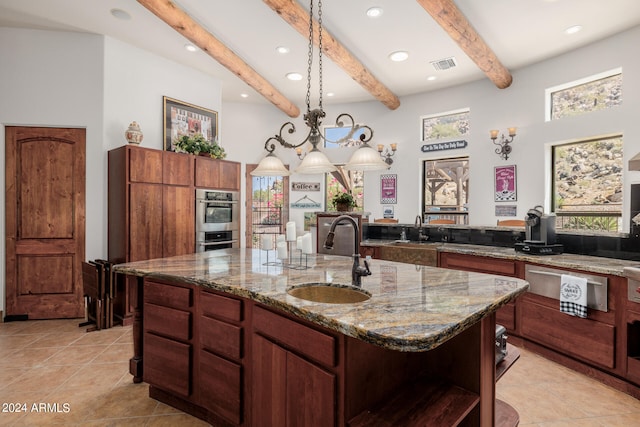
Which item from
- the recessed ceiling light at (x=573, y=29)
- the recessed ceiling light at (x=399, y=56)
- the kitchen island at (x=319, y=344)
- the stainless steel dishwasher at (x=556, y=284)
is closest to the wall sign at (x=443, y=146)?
the recessed ceiling light at (x=399, y=56)

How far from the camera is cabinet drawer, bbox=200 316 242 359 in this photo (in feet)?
5.59

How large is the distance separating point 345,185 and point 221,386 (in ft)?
17.2

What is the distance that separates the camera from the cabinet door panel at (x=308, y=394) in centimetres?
121

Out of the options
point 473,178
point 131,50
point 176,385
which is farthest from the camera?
point 473,178

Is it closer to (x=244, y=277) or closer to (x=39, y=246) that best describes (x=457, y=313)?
(x=244, y=277)

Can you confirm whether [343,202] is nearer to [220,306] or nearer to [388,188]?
[388,188]

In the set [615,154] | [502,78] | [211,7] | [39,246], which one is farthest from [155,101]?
[615,154]

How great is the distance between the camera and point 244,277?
1862 millimetres

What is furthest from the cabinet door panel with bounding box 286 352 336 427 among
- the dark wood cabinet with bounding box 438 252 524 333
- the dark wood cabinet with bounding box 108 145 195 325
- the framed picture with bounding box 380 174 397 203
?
the framed picture with bounding box 380 174 397 203

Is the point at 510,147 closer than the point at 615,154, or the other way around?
the point at 615,154

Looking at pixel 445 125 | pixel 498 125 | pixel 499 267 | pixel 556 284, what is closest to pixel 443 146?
pixel 445 125

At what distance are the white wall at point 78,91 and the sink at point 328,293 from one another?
3390mm

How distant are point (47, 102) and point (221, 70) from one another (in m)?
2.24

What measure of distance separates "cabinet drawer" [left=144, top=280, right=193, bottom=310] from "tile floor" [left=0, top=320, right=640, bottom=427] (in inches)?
28.1
